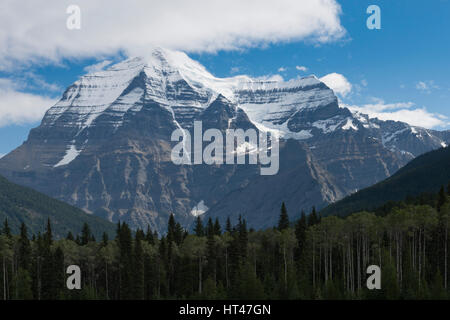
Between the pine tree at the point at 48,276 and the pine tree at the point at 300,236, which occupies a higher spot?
the pine tree at the point at 300,236

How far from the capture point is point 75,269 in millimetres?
174750

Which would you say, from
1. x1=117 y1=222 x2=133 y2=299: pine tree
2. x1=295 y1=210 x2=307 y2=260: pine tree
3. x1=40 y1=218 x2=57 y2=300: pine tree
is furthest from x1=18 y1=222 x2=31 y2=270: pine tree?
x1=295 y1=210 x2=307 y2=260: pine tree

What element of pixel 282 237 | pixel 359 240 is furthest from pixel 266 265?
pixel 359 240

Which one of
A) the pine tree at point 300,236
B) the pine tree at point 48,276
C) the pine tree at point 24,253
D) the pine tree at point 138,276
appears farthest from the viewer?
the pine tree at point 300,236

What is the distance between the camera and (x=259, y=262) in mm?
188000

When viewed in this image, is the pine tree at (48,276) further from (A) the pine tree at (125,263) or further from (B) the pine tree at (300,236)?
(B) the pine tree at (300,236)

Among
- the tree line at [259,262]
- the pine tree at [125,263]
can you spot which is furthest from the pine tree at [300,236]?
the pine tree at [125,263]

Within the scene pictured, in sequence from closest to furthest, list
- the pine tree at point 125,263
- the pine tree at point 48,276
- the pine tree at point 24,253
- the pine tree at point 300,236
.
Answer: the pine tree at point 48,276
the pine tree at point 125,263
the pine tree at point 24,253
the pine tree at point 300,236

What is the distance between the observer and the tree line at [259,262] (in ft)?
495

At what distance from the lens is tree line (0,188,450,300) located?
151000 mm

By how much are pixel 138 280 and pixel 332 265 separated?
43.2 m

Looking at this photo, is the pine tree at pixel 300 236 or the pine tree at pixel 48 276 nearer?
the pine tree at pixel 48 276

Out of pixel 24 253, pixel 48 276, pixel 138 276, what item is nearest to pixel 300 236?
pixel 138 276
